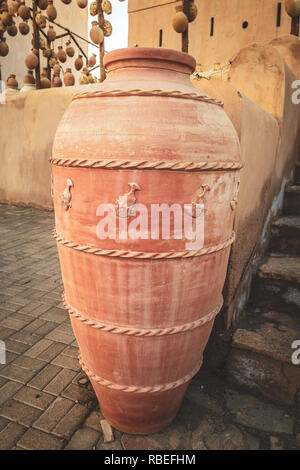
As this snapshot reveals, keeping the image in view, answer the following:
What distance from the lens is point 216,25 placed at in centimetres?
837

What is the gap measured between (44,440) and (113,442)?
0.34 m

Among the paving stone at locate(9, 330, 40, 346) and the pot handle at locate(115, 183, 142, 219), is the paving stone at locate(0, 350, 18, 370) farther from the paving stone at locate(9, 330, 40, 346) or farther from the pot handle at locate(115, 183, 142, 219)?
the pot handle at locate(115, 183, 142, 219)

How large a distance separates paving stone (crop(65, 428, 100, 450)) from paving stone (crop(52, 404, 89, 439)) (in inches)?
1.3

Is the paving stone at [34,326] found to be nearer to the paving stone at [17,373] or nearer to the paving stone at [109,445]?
the paving stone at [17,373]

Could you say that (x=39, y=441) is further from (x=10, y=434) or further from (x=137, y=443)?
(x=137, y=443)

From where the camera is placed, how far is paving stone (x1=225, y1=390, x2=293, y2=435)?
1.71m

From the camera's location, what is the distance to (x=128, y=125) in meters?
1.19

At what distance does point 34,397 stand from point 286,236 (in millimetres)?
2180

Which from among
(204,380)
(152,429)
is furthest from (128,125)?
(204,380)

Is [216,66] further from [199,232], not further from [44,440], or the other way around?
[44,440]

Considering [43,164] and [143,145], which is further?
[43,164]

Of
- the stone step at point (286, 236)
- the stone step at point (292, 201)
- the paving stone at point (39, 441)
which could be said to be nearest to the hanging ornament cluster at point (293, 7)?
the stone step at point (292, 201)

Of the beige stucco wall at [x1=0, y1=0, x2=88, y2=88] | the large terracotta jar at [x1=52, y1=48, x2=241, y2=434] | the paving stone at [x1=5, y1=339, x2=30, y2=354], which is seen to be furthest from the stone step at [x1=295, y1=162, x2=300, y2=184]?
the beige stucco wall at [x1=0, y1=0, x2=88, y2=88]

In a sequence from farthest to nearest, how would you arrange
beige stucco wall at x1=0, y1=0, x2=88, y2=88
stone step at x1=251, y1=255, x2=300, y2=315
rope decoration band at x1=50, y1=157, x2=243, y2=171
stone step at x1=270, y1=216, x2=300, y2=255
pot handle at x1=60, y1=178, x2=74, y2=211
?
1. beige stucco wall at x1=0, y1=0, x2=88, y2=88
2. stone step at x1=270, y1=216, x2=300, y2=255
3. stone step at x1=251, y1=255, x2=300, y2=315
4. pot handle at x1=60, y1=178, x2=74, y2=211
5. rope decoration band at x1=50, y1=157, x2=243, y2=171
